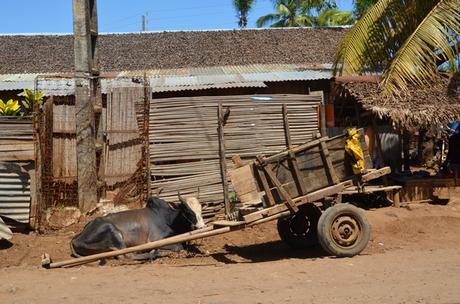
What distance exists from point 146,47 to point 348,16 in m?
14.2

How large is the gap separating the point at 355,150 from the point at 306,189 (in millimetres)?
848

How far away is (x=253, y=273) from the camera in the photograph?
6695 millimetres

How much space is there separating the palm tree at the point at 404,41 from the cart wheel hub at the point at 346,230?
4510mm

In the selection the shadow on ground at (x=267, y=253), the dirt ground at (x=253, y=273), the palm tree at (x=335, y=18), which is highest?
the palm tree at (x=335, y=18)

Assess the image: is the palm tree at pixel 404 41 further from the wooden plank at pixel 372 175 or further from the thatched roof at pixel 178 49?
the thatched roof at pixel 178 49

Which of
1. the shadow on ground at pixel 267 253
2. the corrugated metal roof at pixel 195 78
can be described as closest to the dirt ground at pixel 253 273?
the shadow on ground at pixel 267 253

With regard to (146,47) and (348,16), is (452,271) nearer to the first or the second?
(146,47)

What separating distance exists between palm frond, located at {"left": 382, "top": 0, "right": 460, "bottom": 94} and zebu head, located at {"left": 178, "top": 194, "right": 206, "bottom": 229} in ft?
16.9

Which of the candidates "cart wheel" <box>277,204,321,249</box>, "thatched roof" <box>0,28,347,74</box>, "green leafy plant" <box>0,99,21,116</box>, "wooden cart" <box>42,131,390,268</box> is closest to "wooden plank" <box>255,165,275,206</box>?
"wooden cart" <box>42,131,390,268</box>

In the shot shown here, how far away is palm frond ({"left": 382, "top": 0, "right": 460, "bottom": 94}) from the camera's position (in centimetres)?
1094

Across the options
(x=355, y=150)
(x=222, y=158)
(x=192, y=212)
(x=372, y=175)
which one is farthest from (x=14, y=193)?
(x=372, y=175)

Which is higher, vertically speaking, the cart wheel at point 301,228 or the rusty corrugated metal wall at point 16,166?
the rusty corrugated metal wall at point 16,166

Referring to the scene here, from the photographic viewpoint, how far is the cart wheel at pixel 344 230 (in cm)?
718

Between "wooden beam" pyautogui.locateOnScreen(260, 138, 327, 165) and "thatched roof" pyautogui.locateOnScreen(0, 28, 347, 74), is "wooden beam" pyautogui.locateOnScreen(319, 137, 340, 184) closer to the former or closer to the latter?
"wooden beam" pyautogui.locateOnScreen(260, 138, 327, 165)
